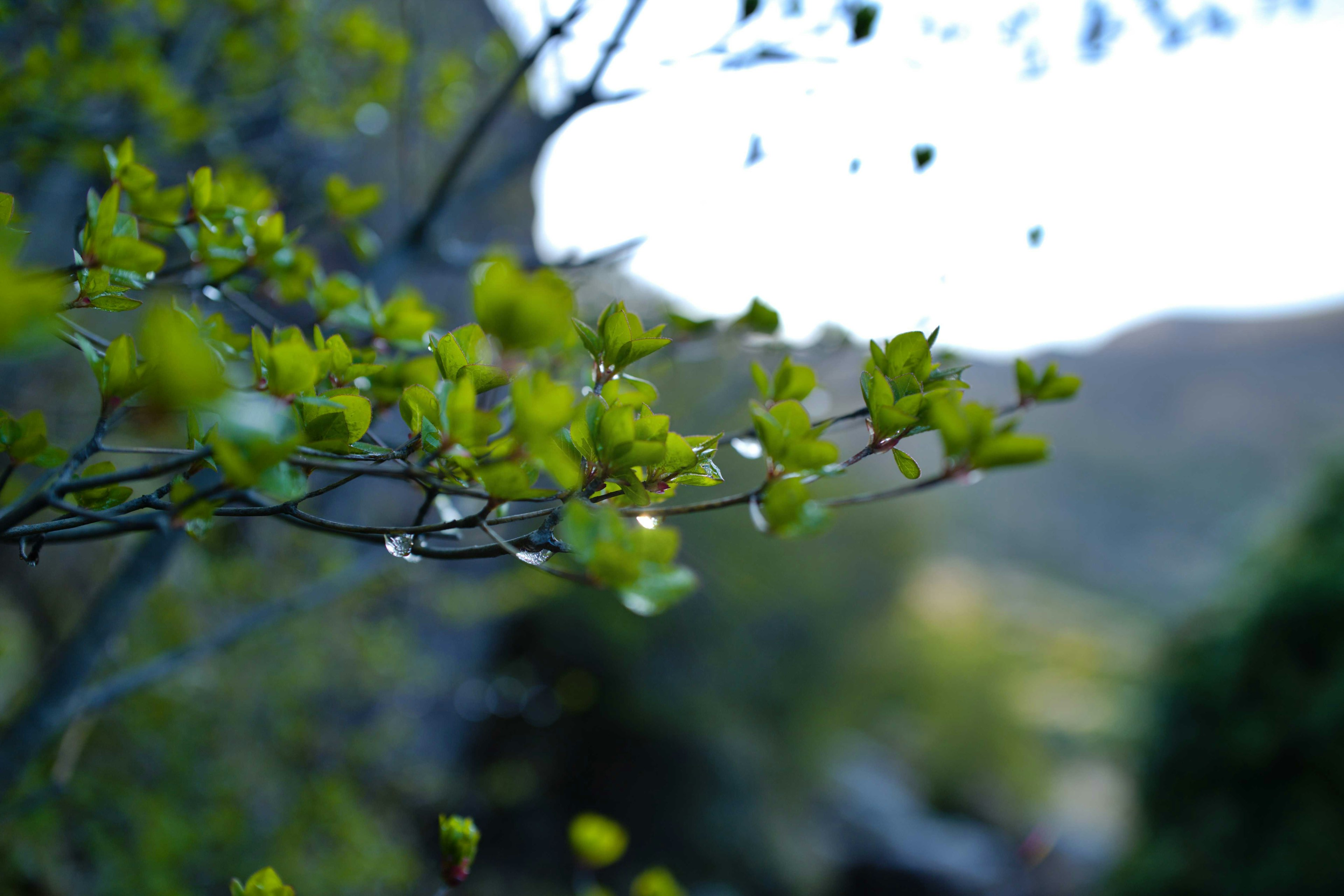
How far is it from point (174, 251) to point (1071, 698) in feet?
88.6

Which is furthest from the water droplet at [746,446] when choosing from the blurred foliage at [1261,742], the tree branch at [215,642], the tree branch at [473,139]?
the blurred foliage at [1261,742]

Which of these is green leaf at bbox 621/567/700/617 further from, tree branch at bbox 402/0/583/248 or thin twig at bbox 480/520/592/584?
tree branch at bbox 402/0/583/248

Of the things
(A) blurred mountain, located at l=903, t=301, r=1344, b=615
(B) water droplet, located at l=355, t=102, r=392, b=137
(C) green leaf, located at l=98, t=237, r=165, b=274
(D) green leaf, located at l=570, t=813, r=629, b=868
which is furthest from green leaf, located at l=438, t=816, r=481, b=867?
(A) blurred mountain, located at l=903, t=301, r=1344, b=615

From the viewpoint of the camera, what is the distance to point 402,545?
23.2 inches

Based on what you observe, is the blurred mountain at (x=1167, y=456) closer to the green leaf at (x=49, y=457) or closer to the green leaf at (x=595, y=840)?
the green leaf at (x=595, y=840)

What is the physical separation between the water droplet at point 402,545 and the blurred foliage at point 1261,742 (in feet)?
→ 16.8

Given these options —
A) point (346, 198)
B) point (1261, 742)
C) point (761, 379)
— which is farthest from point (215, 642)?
point (1261, 742)

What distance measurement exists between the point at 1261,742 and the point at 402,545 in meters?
5.37

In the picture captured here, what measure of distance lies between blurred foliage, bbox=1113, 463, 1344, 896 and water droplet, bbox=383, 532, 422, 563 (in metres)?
5.11

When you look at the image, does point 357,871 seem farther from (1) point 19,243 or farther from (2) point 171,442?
(1) point 19,243

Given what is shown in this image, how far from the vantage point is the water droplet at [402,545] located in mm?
576

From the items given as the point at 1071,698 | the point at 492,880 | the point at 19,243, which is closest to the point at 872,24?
the point at 19,243

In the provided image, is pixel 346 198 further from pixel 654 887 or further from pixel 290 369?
pixel 654 887

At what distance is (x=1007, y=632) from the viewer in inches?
811
